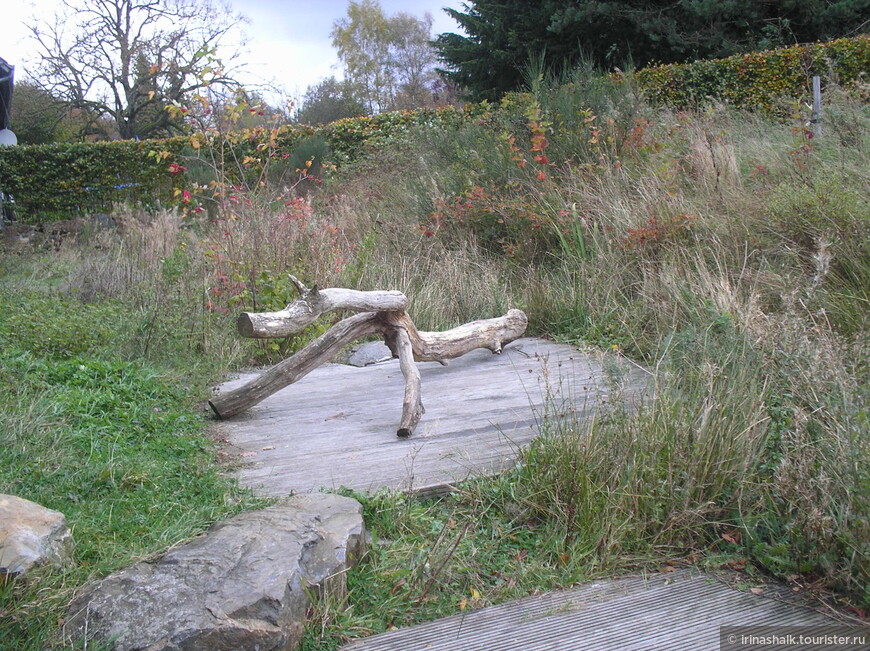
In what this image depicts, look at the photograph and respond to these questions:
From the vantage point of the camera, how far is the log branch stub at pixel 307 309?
3928 millimetres

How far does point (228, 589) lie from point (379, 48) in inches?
1828

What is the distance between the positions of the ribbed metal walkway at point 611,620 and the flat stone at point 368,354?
3.66m

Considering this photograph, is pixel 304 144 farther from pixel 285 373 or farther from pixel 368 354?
pixel 285 373

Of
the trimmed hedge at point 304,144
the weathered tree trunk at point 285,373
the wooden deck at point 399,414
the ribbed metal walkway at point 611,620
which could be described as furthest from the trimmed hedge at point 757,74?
the ribbed metal walkway at point 611,620

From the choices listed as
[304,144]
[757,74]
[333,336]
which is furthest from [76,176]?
[333,336]

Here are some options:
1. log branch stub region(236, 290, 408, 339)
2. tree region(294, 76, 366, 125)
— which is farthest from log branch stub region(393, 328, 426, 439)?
tree region(294, 76, 366, 125)

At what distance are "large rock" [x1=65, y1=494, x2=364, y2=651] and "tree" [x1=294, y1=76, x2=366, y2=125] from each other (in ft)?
94.1

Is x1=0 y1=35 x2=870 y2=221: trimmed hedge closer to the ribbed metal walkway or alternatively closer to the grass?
the grass

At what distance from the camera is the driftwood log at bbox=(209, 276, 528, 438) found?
13.1 feet

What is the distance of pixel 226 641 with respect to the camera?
6.70 ft

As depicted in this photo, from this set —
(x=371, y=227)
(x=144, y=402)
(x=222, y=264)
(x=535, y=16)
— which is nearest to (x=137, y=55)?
(x=535, y=16)

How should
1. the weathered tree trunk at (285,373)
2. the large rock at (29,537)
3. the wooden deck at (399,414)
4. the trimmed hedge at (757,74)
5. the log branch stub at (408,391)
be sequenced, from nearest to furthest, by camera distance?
the large rock at (29,537)
the wooden deck at (399,414)
the log branch stub at (408,391)
the weathered tree trunk at (285,373)
the trimmed hedge at (757,74)

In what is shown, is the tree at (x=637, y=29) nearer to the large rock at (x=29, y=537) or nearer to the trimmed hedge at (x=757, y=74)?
the trimmed hedge at (x=757, y=74)

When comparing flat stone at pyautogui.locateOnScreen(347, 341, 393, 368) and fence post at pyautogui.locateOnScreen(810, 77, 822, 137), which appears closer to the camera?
flat stone at pyautogui.locateOnScreen(347, 341, 393, 368)
